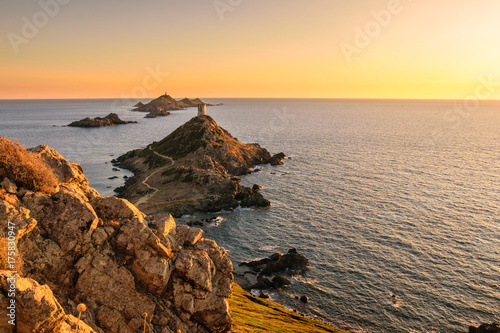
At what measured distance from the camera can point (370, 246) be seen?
63562 millimetres

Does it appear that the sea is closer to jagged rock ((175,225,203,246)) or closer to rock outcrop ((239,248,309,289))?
rock outcrop ((239,248,309,289))

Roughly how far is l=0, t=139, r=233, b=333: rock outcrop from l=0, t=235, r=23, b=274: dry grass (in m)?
0.51

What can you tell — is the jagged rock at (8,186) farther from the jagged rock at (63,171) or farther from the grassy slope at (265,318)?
the grassy slope at (265,318)

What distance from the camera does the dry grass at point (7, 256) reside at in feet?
52.3

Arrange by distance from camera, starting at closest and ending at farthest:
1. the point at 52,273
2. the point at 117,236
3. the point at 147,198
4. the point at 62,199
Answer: the point at 52,273 < the point at 62,199 < the point at 117,236 < the point at 147,198

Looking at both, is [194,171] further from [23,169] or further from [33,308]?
[33,308]

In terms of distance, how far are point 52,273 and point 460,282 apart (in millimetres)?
62208

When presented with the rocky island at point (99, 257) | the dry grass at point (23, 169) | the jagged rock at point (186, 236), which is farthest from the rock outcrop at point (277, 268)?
the dry grass at point (23, 169)

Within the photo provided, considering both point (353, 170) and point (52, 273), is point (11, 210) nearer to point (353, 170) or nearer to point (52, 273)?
point (52, 273)

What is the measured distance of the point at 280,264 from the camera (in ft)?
186

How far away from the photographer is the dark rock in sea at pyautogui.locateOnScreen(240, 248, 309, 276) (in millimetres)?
56375

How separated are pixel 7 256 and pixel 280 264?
46.9 meters

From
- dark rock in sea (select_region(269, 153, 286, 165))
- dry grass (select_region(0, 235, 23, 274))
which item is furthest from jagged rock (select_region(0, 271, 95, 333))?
dark rock in sea (select_region(269, 153, 286, 165))

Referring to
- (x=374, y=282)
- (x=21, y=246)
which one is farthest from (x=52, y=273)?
(x=374, y=282)
